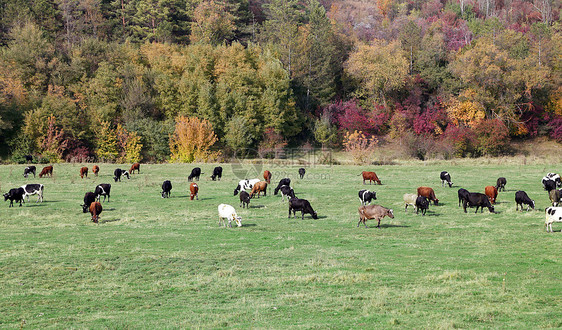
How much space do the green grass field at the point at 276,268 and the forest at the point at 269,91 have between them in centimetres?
4070

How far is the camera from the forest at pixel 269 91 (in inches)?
2810

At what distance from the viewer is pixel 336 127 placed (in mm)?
83625

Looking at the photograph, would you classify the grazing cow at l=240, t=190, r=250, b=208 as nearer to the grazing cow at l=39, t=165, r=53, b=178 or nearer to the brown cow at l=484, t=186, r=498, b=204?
the brown cow at l=484, t=186, r=498, b=204

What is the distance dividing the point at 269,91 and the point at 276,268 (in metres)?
63.5

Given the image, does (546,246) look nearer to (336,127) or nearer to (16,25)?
(336,127)

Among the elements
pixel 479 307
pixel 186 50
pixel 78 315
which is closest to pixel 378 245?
pixel 479 307

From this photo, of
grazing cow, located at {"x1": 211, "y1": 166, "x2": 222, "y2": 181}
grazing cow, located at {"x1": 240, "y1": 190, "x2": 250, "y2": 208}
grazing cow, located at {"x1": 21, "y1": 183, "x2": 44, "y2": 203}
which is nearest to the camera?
grazing cow, located at {"x1": 240, "y1": 190, "x2": 250, "y2": 208}

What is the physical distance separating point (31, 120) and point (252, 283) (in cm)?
6036

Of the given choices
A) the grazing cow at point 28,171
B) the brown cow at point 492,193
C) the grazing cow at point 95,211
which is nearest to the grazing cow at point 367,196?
the brown cow at point 492,193

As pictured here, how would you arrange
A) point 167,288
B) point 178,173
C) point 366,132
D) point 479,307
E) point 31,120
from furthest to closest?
point 366,132
point 31,120
point 178,173
point 167,288
point 479,307

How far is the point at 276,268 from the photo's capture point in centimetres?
1716

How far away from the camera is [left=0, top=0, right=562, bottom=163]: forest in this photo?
234 ft

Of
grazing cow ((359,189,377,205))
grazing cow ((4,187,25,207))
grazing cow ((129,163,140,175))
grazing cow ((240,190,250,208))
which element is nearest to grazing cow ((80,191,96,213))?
grazing cow ((4,187,25,207))

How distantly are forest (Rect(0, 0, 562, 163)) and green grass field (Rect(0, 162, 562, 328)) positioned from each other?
40.7 meters
